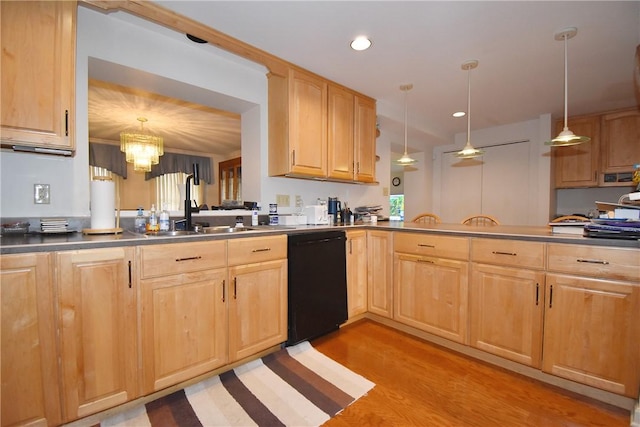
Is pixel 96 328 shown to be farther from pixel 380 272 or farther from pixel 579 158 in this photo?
A: pixel 579 158

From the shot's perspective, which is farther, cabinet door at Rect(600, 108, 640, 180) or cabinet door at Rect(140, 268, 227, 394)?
cabinet door at Rect(600, 108, 640, 180)

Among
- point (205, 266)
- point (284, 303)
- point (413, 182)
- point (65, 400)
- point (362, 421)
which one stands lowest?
point (362, 421)

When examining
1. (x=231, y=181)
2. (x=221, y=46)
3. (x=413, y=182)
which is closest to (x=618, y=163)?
(x=413, y=182)

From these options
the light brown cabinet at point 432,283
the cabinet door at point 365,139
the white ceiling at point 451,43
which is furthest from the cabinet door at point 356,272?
the white ceiling at point 451,43

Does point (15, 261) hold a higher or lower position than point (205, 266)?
higher

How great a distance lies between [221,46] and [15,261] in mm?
1778

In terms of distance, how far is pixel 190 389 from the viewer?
1.59m

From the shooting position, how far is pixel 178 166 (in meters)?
5.97

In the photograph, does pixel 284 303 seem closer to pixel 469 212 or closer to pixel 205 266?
pixel 205 266

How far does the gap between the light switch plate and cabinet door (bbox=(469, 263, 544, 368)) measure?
2.74m

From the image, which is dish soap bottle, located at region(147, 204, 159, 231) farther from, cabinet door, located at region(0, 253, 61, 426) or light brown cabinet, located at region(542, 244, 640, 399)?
light brown cabinet, located at region(542, 244, 640, 399)

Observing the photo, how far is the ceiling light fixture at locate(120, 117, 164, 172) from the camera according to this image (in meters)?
3.83

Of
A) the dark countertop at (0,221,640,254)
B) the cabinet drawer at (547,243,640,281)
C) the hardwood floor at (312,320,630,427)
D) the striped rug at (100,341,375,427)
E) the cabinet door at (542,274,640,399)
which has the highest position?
the dark countertop at (0,221,640,254)

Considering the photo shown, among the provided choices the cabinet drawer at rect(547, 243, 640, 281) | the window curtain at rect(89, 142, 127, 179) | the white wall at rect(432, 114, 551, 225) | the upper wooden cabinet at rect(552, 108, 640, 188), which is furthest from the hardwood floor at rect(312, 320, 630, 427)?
the window curtain at rect(89, 142, 127, 179)
